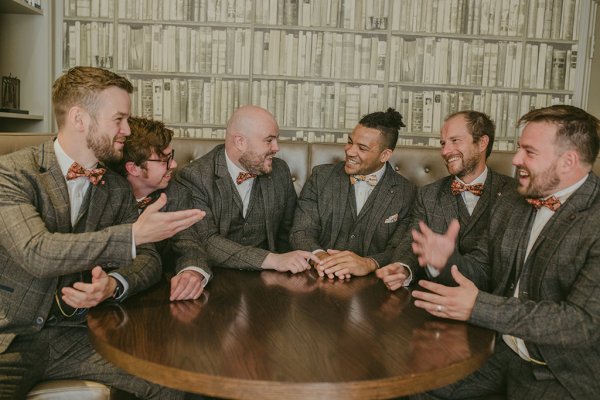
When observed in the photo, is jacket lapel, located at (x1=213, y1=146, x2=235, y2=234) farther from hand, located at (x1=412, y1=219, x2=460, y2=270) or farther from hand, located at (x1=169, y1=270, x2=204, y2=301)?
hand, located at (x1=412, y1=219, x2=460, y2=270)

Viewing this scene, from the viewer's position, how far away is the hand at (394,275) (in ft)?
6.34

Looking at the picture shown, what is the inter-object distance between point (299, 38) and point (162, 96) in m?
1.09

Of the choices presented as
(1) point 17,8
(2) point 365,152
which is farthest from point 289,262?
(1) point 17,8

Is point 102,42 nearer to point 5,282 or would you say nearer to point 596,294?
point 5,282

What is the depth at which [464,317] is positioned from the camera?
5.19ft

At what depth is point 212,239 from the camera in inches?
93.8

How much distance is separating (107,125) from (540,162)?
4.54 ft

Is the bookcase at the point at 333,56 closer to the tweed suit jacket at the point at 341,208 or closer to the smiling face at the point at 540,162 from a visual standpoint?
the tweed suit jacket at the point at 341,208

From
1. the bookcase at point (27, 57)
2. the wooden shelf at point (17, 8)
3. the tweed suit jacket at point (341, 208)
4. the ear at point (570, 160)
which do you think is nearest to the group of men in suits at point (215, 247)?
the ear at point (570, 160)

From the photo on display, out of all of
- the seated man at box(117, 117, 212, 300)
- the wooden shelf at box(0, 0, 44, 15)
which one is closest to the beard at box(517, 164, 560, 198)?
the seated man at box(117, 117, 212, 300)


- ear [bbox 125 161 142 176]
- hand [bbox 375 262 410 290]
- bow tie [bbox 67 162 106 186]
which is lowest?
hand [bbox 375 262 410 290]

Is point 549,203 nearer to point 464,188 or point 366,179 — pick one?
point 464,188

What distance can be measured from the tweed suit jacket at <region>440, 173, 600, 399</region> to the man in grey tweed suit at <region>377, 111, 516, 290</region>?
462 mm

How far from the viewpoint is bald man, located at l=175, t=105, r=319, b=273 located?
2656mm
